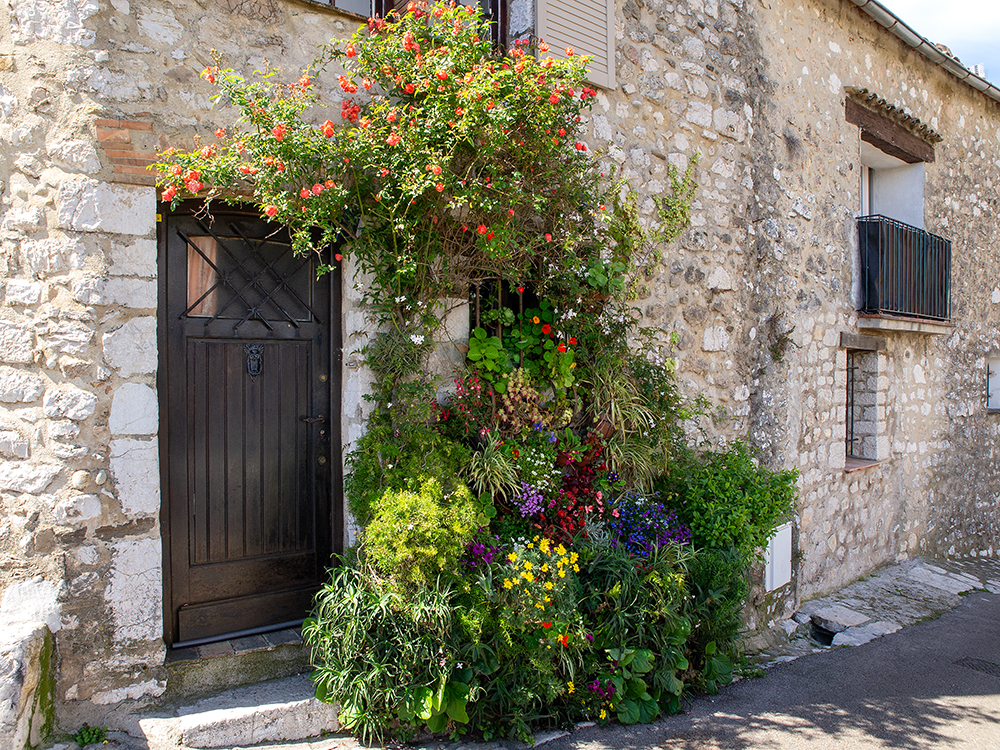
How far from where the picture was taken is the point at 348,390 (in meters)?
3.71

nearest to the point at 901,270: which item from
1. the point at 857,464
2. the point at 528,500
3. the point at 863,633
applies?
the point at 857,464

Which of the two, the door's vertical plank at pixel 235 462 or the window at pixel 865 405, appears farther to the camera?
the window at pixel 865 405

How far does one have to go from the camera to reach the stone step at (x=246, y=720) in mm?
2998

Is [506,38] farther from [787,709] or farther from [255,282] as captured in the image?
[787,709]

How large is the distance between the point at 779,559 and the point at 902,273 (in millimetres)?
3629

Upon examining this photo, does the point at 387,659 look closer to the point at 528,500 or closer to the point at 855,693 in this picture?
the point at 528,500

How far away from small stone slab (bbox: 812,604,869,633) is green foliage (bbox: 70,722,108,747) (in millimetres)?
5018

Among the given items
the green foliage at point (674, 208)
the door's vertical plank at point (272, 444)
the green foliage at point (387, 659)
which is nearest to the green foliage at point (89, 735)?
the green foliage at point (387, 659)

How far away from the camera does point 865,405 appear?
23.2 ft

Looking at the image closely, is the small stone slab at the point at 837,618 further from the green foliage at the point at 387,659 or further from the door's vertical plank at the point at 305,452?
the door's vertical plank at the point at 305,452

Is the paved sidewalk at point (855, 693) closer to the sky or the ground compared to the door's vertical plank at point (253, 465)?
closer to the ground

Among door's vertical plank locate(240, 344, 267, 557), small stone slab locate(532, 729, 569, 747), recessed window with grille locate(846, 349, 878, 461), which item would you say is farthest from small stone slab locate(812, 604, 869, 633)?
door's vertical plank locate(240, 344, 267, 557)

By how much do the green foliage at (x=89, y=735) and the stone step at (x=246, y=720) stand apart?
6.2 inches

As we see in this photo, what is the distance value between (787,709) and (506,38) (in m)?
4.43
